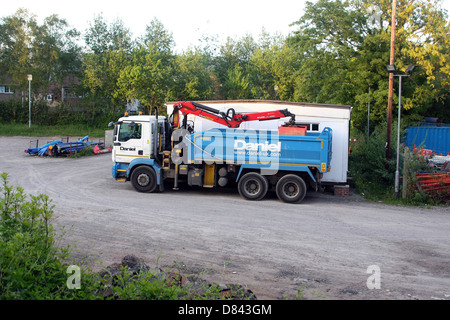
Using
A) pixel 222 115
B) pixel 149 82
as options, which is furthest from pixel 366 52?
pixel 149 82

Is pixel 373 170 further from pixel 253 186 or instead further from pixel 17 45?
pixel 17 45

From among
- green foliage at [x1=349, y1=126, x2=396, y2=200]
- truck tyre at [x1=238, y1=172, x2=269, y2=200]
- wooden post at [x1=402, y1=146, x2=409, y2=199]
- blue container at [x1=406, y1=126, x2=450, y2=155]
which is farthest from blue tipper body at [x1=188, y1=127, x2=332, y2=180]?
blue container at [x1=406, y1=126, x2=450, y2=155]

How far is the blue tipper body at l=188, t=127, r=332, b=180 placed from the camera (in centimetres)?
1415

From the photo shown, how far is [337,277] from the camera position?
24.0 feet

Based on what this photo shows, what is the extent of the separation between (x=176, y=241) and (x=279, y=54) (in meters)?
39.0

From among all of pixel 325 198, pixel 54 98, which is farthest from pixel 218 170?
pixel 54 98

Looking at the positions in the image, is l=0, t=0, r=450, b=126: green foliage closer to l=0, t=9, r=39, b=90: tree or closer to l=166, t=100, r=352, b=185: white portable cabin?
l=0, t=9, r=39, b=90: tree

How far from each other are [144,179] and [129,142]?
61.1 inches

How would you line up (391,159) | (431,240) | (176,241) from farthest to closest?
1. (391,159)
2. (431,240)
3. (176,241)

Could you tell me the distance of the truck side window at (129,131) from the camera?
51.3ft

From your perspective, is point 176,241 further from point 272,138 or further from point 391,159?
point 391,159

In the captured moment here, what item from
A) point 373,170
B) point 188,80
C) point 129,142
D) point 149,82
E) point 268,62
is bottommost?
point 373,170

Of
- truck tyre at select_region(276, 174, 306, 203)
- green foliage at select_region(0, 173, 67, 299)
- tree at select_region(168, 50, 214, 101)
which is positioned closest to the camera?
green foliage at select_region(0, 173, 67, 299)

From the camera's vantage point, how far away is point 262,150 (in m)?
14.5
